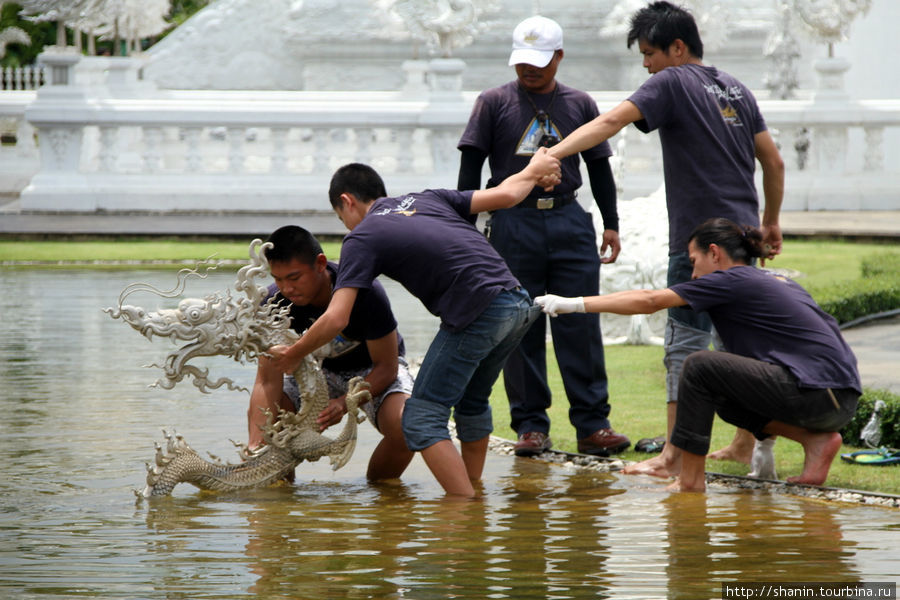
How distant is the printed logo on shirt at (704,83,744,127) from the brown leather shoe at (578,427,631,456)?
1569 millimetres

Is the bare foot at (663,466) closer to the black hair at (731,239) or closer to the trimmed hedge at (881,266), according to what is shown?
the black hair at (731,239)

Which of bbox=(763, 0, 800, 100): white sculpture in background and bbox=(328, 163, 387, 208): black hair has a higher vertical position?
bbox=(763, 0, 800, 100): white sculpture in background

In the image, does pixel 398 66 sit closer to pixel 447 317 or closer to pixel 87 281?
pixel 87 281

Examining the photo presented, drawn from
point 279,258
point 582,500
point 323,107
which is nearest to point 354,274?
point 279,258

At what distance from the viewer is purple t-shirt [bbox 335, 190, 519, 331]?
232 inches

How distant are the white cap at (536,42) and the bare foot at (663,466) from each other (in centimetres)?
195

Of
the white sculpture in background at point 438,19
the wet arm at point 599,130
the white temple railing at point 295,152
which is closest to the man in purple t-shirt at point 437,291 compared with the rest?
the wet arm at point 599,130

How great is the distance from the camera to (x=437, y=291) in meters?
6.05

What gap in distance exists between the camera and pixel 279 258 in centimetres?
609

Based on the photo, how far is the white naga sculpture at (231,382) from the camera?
6.05m

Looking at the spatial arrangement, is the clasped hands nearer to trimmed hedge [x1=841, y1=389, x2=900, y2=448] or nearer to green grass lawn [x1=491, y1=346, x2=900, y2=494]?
green grass lawn [x1=491, y1=346, x2=900, y2=494]

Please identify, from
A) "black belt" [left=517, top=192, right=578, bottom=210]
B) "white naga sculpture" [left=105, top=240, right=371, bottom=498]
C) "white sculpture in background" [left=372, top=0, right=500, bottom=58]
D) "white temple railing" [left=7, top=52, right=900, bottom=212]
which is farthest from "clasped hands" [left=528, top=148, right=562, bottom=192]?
"white sculpture in background" [left=372, top=0, right=500, bottom=58]

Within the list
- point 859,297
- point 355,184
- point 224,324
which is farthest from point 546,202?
point 859,297

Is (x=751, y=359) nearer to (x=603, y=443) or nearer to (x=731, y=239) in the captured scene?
(x=731, y=239)
